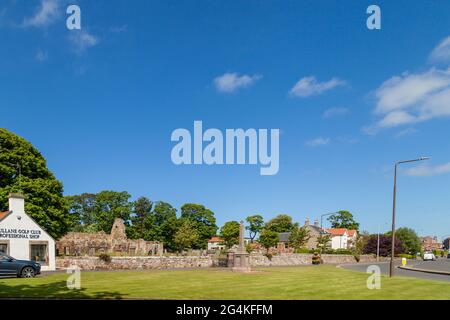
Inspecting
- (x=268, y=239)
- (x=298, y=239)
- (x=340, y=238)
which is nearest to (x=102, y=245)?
(x=268, y=239)

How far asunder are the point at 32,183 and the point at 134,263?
14.1 meters

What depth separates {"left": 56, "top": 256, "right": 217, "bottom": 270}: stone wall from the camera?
3158 cm

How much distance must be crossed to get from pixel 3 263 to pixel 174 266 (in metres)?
17.3

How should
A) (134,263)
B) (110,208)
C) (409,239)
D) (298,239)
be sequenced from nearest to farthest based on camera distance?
(134,263), (298,239), (110,208), (409,239)

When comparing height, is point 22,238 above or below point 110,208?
above

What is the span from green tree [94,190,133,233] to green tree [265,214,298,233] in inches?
1671

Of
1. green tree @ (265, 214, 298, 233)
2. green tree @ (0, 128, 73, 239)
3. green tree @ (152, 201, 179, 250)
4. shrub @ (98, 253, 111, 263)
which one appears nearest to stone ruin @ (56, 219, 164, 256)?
green tree @ (0, 128, 73, 239)

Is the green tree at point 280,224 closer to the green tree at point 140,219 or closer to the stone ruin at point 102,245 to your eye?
the green tree at point 140,219

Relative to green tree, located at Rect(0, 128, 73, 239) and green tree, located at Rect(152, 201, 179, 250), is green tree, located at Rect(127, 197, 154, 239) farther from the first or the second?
green tree, located at Rect(0, 128, 73, 239)

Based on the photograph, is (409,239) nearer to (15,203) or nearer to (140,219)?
(140,219)

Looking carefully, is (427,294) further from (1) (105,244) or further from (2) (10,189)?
(1) (105,244)

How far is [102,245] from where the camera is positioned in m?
56.9
